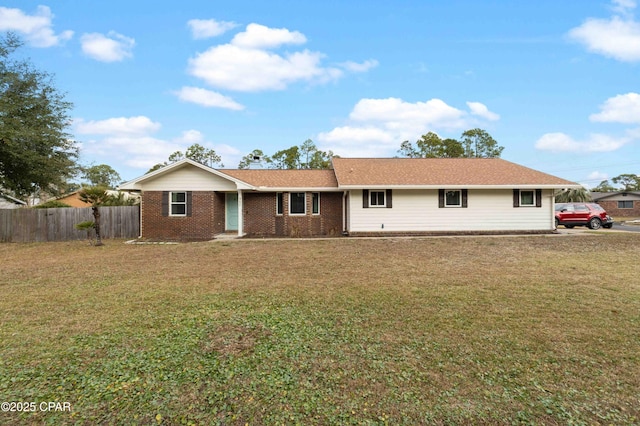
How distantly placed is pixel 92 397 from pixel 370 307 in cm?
360

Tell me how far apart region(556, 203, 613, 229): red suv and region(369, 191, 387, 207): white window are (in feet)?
41.6

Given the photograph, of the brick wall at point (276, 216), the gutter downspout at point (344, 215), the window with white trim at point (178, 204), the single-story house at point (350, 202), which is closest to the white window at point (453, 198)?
the single-story house at point (350, 202)

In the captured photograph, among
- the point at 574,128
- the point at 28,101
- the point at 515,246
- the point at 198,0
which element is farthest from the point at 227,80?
the point at 574,128

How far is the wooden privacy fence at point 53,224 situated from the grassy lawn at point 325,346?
8983 mm

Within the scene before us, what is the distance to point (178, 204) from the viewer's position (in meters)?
15.1

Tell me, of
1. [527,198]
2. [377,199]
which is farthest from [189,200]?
[527,198]

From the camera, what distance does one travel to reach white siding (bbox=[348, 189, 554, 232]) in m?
15.4

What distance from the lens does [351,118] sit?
2911cm

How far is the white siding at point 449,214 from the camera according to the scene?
1539 centimetres

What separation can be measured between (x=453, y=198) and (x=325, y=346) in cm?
1411

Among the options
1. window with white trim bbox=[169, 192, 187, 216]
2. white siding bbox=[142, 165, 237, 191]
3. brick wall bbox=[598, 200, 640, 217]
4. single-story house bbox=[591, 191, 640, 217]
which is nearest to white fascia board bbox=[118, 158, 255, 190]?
white siding bbox=[142, 165, 237, 191]

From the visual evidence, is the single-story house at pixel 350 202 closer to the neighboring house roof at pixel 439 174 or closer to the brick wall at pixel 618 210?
the neighboring house roof at pixel 439 174

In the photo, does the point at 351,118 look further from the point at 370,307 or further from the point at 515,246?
the point at 370,307

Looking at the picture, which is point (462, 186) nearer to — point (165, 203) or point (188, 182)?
point (188, 182)
